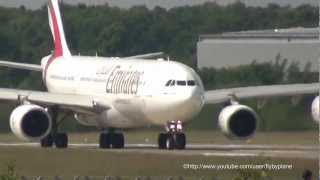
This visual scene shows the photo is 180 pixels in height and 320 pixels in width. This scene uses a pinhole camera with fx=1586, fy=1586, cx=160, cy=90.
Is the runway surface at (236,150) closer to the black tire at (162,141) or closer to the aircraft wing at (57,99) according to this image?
the black tire at (162,141)

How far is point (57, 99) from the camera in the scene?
1933 inches

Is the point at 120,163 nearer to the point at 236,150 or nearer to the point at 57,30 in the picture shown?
the point at 236,150

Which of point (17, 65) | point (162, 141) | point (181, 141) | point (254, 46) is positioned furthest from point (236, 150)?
point (254, 46)

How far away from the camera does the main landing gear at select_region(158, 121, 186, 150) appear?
149 feet

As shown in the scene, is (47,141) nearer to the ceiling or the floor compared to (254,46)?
nearer to the floor

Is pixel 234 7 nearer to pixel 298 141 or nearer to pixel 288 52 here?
pixel 288 52

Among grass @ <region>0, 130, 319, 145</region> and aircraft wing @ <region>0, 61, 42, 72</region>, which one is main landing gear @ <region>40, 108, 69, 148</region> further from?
grass @ <region>0, 130, 319, 145</region>

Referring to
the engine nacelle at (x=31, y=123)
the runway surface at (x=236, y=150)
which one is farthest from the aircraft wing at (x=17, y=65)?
the engine nacelle at (x=31, y=123)

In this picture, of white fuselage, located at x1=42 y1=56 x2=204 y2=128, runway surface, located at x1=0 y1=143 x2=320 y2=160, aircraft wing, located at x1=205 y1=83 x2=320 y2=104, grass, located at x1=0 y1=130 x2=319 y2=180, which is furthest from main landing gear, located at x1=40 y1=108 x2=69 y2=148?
aircraft wing, located at x1=205 y1=83 x2=320 y2=104

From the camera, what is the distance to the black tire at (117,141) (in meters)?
48.6

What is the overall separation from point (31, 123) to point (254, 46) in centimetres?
2142

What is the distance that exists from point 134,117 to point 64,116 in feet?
11.6

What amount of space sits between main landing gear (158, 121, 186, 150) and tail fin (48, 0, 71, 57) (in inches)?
376

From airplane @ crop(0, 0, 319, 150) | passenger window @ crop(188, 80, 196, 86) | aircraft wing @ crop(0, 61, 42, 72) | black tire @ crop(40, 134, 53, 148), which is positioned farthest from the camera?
aircraft wing @ crop(0, 61, 42, 72)
